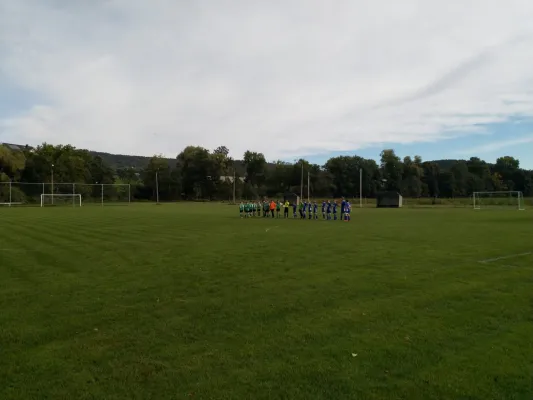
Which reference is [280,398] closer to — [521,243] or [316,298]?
[316,298]

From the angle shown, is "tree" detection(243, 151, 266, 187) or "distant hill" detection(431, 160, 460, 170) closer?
"tree" detection(243, 151, 266, 187)

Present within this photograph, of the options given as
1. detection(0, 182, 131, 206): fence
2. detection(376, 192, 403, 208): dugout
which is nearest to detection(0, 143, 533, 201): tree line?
detection(0, 182, 131, 206): fence

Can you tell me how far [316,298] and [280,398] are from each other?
11.8 ft

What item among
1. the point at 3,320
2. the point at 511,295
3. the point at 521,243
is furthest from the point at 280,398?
the point at 521,243

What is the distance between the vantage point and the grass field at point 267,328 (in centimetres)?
421

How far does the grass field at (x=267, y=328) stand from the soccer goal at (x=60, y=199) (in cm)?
5646

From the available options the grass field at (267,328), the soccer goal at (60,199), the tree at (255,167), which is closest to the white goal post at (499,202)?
the grass field at (267,328)

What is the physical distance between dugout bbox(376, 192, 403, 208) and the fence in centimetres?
4241

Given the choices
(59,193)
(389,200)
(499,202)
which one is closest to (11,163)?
(59,193)

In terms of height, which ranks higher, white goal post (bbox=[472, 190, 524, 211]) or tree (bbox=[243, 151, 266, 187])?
tree (bbox=[243, 151, 266, 187])

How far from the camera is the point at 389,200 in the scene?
63.7 metres

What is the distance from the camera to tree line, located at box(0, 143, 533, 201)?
320 feet

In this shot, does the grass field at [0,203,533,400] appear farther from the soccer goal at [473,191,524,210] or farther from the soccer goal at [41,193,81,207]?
the soccer goal at [41,193,81,207]

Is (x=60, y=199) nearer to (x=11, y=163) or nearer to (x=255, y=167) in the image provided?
(x=11, y=163)
